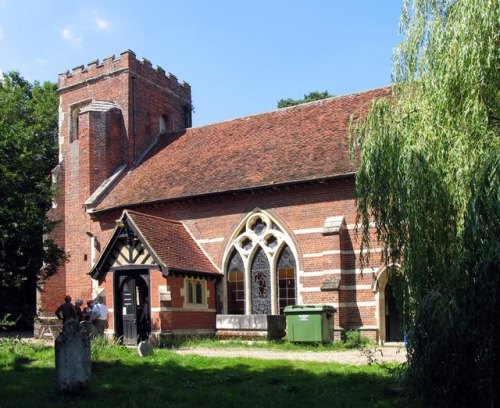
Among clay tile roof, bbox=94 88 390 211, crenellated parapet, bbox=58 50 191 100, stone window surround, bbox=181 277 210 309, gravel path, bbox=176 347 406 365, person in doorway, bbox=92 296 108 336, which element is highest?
crenellated parapet, bbox=58 50 191 100

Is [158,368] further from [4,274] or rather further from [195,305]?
[195,305]

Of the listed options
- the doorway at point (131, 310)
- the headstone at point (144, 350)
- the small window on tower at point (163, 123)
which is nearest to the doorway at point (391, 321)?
the doorway at point (131, 310)

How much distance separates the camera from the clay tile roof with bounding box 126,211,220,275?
2028cm

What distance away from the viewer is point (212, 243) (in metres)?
22.5

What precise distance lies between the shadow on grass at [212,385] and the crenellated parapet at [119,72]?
719 inches

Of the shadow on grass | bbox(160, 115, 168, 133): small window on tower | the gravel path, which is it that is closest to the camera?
the shadow on grass

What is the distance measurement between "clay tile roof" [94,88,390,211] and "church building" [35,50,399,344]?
64 mm

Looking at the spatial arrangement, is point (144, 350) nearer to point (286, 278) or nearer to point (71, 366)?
point (71, 366)

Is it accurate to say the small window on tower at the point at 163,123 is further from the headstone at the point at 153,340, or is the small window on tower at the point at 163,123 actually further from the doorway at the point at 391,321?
the doorway at the point at 391,321

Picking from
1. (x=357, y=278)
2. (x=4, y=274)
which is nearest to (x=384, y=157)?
(x=357, y=278)

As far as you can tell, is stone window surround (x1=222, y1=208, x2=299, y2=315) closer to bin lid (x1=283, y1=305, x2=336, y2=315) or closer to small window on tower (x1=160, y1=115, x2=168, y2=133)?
bin lid (x1=283, y1=305, x2=336, y2=315)

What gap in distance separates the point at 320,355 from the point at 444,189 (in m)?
6.87

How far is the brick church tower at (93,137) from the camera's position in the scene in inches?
1052

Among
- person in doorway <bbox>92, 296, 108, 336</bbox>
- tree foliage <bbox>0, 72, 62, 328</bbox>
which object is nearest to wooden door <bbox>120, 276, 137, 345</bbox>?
person in doorway <bbox>92, 296, 108, 336</bbox>
